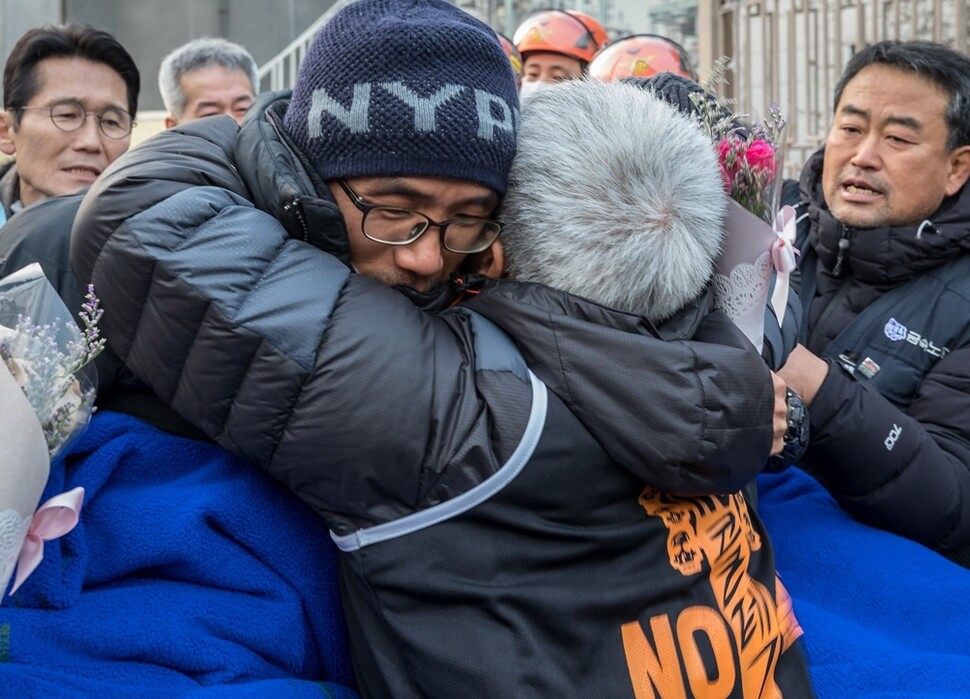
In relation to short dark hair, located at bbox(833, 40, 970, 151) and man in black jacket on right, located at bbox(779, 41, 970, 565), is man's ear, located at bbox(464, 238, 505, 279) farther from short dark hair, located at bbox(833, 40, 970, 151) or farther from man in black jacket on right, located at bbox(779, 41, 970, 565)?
short dark hair, located at bbox(833, 40, 970, 151)

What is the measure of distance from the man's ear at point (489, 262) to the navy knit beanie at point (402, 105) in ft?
→ 0.36

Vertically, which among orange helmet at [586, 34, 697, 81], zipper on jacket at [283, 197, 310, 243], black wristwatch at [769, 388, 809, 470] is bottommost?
black wristwatch at [769, 388, 809, 470]

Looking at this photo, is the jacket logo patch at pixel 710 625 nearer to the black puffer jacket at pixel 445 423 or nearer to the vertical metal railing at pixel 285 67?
the black puffer jacket at pixel 445 423

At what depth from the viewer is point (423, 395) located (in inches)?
56.2

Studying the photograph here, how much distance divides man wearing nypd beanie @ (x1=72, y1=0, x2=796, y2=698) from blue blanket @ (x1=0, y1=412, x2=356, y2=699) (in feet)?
0.34

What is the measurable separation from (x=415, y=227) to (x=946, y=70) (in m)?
1.93

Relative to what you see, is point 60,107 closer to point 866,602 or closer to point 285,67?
point 866,602

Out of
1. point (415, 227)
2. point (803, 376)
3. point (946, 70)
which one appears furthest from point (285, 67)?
point (415, 227)

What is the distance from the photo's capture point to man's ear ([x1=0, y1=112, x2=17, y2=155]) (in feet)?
10.8

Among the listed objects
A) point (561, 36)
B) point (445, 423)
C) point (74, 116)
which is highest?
point (561, 36)

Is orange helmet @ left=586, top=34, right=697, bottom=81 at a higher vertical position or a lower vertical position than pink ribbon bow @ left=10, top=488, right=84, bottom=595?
higher

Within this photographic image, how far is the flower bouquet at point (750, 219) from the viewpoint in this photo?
5.78 ft

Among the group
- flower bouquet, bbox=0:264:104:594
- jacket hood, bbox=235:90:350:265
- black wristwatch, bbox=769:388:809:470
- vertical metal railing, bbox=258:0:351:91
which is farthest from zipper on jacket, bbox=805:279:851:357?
vertical metal railing, bbox=258:0:351:91

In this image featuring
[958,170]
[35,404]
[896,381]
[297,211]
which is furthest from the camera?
[958,170]
